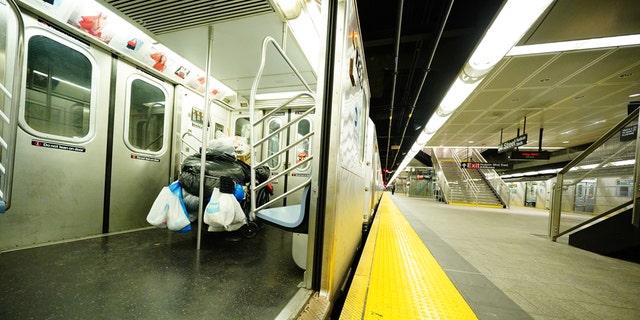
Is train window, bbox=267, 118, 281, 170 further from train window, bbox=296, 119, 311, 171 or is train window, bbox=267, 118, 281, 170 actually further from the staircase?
the staircase

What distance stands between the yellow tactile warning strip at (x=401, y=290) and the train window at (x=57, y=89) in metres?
3.17

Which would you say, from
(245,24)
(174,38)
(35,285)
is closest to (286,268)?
(35,285)

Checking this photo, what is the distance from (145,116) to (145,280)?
241 cm

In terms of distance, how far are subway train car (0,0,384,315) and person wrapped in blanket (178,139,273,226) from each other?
0.18 meters

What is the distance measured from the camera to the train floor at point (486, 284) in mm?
1368

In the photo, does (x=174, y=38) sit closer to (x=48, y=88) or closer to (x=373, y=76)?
(x=48, y=88)

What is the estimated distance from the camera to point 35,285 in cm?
127

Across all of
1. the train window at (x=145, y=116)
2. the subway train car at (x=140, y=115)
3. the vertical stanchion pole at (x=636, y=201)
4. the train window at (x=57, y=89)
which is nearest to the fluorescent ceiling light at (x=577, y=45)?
the vertical stanchion pole at (x=636, y=201)

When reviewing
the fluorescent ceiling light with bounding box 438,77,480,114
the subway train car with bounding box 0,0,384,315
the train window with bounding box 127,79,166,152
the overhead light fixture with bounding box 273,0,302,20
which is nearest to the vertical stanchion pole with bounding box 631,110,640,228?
the fluorescent ceiling light with bounding box 438,77,480,114

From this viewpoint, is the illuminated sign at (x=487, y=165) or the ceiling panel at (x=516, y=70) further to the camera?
the illuminated sign at (x=487, y=165)

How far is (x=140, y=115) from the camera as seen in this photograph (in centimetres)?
286

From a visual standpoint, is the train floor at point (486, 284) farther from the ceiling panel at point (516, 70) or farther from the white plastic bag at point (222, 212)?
the ceiling panel at point (516, 70)

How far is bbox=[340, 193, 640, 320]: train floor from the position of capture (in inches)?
53.9

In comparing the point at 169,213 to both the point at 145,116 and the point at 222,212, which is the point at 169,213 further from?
the point at 145,116
